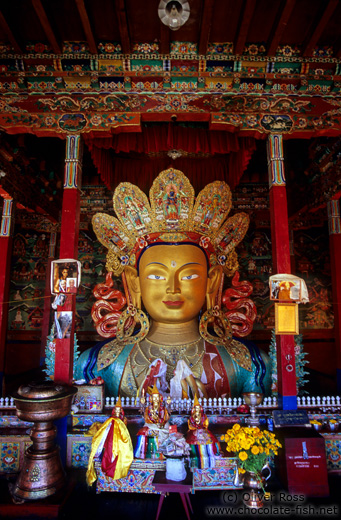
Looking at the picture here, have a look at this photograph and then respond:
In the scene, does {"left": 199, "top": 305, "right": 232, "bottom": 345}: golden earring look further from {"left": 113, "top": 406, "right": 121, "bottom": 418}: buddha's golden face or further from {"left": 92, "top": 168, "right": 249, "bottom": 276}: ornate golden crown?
{"left": 113, "top": 406, "right": 121, "bottom": 418}: buddha's golden face

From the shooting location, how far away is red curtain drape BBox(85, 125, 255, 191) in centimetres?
520

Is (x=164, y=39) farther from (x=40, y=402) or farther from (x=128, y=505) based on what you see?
(x=128, y=505)

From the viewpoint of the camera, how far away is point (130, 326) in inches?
216

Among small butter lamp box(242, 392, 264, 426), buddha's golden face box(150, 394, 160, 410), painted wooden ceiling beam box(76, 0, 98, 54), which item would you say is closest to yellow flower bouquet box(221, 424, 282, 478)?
small butter lamp box(242, 392, 264, 426)

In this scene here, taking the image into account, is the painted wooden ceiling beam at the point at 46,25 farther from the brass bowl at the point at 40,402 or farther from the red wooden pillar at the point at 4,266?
the brass bowl at the point at 40,402

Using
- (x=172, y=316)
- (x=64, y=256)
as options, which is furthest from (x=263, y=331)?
(x=64, y=256)

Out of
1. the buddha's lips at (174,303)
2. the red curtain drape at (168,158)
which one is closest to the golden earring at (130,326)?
the buddha's lips at (174,303)

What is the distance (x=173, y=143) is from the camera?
5281mm

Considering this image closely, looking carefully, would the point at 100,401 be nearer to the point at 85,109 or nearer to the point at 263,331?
the point at 85,109

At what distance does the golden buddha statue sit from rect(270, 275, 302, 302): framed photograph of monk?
1371 millimetres

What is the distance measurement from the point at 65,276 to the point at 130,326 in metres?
1.64

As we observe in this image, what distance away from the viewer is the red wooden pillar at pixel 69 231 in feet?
13.7

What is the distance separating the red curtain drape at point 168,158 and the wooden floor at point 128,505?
4.30 m

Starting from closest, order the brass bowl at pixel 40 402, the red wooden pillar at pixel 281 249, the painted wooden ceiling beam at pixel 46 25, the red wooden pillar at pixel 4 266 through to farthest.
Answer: the brass bowl at pixel 40 402
the painted wooden ceiling beam at pixel 46 25
the red wooden pillar at pixel 281 249
the red wooden pillar at pixel 4 266
